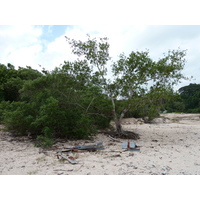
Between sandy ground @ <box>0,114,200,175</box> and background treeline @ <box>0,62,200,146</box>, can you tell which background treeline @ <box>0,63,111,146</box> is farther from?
sandy ground @ <box>0,114,200,175</box>

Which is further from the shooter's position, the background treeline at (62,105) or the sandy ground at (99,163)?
the background treeline at (62,105)

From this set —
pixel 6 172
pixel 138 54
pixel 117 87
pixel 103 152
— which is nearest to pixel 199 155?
pixel 103 152

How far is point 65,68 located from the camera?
8.04 meters

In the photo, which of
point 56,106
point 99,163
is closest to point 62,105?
point 56,106

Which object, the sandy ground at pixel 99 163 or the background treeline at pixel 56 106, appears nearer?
the sandy ground at pixel 99 163

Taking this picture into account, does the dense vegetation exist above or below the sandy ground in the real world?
above

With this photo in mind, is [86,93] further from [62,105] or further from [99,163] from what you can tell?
[99,163]

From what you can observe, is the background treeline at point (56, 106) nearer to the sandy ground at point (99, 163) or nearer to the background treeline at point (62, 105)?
the background treeline at point (62, 105)

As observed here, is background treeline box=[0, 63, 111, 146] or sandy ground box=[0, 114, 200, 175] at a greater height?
background treeline box=[0, 63, 111, 146]

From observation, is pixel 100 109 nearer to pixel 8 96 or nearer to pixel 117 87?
pixel 117 87

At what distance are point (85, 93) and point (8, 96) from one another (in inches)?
338

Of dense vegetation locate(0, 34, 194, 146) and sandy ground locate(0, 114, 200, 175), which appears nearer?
sandy ground locate(0, 114, 200, 175)

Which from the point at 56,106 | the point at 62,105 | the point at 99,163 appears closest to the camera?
the point at 99,163

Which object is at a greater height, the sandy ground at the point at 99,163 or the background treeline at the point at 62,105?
the background treeline at the point at 62,105
